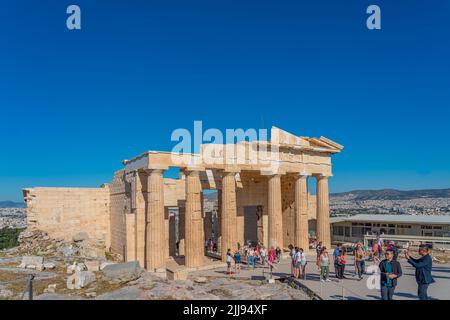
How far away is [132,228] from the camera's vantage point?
82.4ft

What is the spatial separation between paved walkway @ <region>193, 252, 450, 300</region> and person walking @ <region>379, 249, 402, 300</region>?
161 centimetres

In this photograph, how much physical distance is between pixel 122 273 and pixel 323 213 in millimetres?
Answer: 20874

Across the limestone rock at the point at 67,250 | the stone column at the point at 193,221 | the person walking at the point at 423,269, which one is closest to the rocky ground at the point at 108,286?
the limestone rock at the point at 67,250

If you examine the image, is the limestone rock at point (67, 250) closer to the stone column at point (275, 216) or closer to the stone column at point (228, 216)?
A: the stone column at point (228, 216)

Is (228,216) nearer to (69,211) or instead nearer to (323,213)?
(323,213)

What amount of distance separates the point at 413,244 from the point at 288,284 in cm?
1312

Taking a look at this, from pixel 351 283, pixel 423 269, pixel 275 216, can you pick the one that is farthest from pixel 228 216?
pixel 423 269

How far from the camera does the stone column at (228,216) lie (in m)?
25.7

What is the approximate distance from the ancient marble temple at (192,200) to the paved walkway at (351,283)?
421 centimetres

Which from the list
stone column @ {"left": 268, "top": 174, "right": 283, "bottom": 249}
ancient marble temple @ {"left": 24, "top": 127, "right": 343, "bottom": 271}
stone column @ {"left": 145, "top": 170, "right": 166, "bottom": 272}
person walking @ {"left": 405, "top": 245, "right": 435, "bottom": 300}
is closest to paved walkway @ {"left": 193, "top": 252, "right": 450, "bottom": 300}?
person walking @ {"left": 405, "top": 245, "right": 435, "bottom": 300}

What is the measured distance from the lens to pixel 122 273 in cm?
1368
